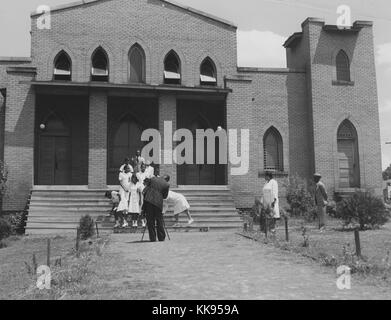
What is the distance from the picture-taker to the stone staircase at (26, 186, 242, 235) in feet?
51.6

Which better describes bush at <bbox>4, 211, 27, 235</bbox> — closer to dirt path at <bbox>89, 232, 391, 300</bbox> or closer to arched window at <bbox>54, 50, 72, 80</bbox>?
arched window at <bbox>54, 50, 72, 80</bbox>

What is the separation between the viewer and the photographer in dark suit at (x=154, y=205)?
1203cm

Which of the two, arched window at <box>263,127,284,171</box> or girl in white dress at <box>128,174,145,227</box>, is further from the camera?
arched window at <box>263,127,284,171</box>

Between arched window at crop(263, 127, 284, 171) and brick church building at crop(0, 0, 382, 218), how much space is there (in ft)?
0.14

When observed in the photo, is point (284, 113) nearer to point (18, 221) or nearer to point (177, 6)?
point (177, 6)

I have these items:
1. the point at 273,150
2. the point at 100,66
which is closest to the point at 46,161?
the point at 100,66

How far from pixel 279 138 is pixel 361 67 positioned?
483cm

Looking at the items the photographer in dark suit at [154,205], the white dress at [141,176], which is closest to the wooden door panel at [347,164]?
the white dress at [141,176]

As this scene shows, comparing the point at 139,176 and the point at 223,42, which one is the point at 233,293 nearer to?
the point at 139,176

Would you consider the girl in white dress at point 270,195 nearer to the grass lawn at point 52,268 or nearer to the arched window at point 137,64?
the grass lawn at point 52,268

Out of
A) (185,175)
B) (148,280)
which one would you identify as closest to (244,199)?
(185,175)

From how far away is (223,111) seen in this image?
20844mm

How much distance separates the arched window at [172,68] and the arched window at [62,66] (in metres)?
3.78

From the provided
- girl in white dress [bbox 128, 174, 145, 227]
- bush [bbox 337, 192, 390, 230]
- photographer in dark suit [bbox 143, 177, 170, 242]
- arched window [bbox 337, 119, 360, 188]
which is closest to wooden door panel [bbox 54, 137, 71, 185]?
girl in white dress [bbox 128, 174, 145, 227]
